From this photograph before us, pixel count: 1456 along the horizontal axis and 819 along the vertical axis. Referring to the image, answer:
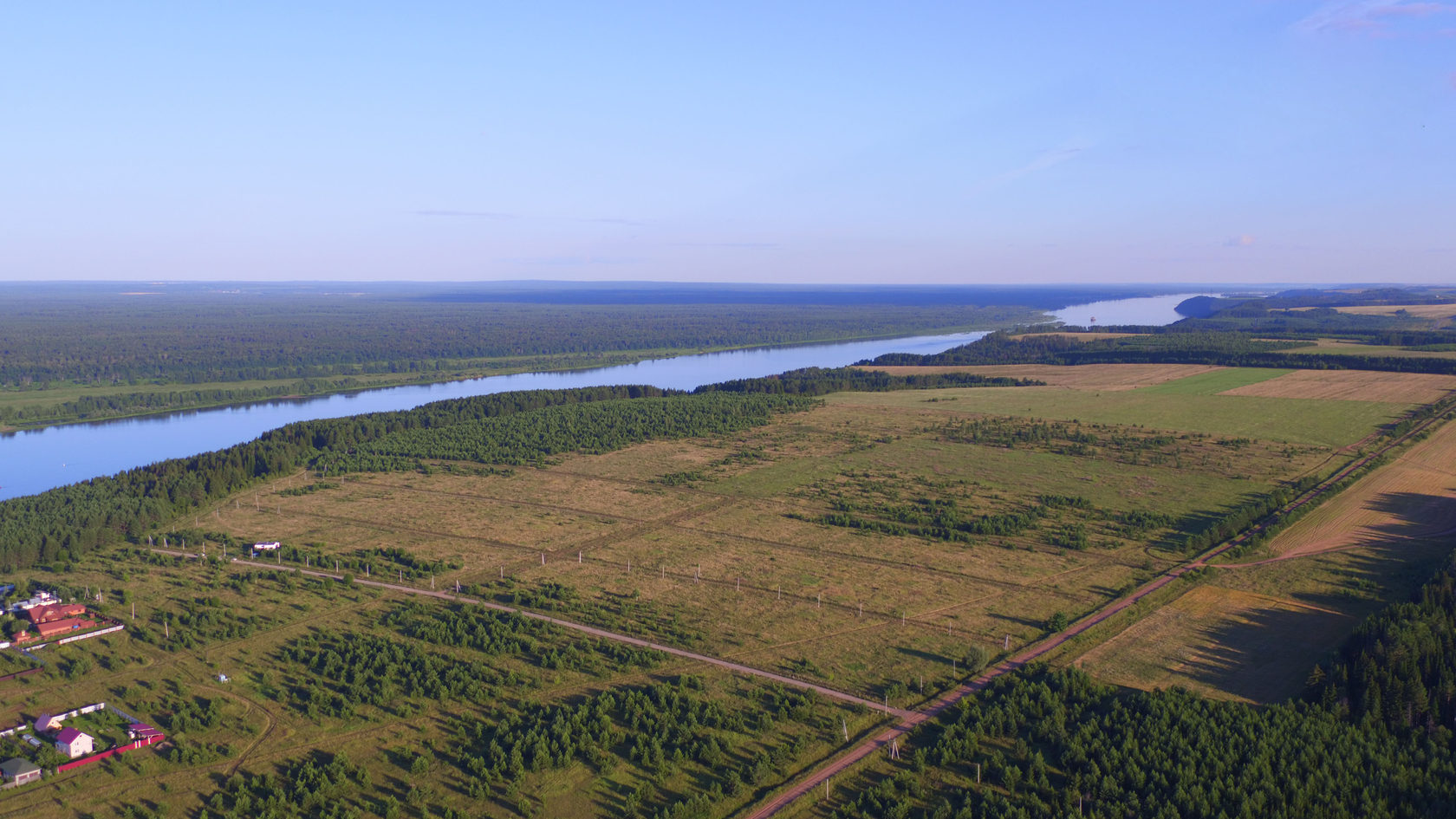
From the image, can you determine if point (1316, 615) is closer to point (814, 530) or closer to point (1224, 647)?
point (1224, 647)

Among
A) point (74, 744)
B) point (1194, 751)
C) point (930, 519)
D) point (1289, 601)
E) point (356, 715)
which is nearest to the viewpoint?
point (1194, 751)

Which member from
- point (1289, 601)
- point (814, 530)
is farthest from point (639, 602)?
point (1289, 601)

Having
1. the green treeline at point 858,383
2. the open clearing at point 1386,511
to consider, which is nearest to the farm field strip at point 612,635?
the open clearing at point 1386,511

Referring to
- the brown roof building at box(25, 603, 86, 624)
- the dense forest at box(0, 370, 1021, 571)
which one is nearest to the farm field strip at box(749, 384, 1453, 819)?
the brown roof building at box(25, 603, 86, 624)

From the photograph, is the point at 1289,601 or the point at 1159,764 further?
the point at 1289,601

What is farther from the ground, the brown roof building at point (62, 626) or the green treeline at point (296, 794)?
the brown roof building at point (62, 626)

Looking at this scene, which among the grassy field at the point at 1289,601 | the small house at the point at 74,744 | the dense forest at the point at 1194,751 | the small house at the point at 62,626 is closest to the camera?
the dense forest at the point at 1194,751

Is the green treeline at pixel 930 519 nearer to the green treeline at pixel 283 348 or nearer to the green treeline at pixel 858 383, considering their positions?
the green treeline at pixel 858 383
